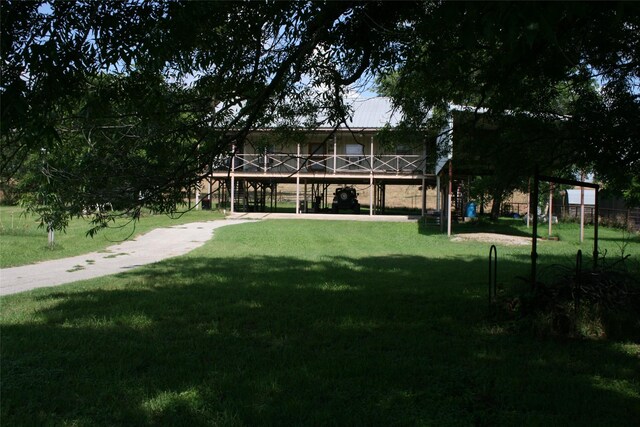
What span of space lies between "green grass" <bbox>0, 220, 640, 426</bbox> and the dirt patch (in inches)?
395

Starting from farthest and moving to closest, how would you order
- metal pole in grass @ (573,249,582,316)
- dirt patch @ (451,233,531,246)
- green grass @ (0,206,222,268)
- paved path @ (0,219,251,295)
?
dirt patch @ (451,233,531,246) < green grass @ (0,206,222,268) < paved path @ (0,219,251,295) < metal pole in grass @ (573,249,582,316)

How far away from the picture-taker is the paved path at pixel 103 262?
33.0 feet

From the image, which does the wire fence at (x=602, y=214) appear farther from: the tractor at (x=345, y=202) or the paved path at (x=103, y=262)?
the paved path at (x=103, y=262)

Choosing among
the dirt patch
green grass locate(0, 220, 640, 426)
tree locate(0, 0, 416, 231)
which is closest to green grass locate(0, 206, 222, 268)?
green grass locate(0, 220, 640, 426)

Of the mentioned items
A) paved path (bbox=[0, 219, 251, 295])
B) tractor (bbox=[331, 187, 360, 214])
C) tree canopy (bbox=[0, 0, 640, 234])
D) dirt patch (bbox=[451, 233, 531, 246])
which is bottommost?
paved path (bbox=[0, 219, 251, 295])

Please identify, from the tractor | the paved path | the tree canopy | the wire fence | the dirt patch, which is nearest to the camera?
the tree canopy

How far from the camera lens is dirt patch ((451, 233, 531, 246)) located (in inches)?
732

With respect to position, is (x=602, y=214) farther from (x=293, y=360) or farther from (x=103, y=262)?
(x=293, y=360)

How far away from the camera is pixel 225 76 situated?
18.7 ft

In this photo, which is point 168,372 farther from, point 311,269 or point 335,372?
point 311,269

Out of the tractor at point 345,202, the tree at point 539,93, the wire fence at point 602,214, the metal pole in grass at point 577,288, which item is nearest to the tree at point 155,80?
the tree at point 539,93

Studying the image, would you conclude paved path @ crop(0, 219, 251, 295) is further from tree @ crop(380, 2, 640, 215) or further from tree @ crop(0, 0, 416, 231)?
tree @ crop(380, 2, 640, 215)

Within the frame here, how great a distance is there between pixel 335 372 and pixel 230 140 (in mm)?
2423

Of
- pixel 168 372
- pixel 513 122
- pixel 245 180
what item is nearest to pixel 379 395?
pixel 168 372
